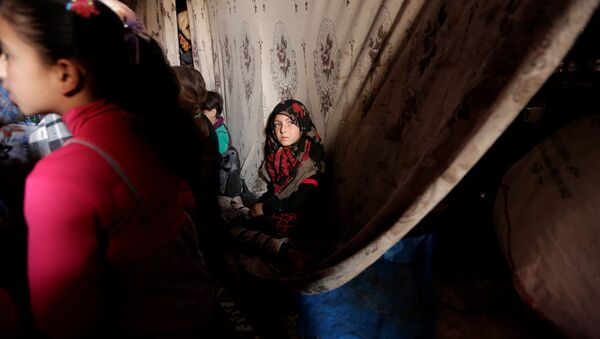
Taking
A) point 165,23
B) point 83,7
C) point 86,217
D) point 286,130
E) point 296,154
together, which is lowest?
point 296,154

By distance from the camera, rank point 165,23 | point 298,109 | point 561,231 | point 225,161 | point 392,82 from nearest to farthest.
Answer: point 561,231 < point 392,82 < point 298,109 < point 225,161 < point 165,23

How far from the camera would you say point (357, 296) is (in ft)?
4.41

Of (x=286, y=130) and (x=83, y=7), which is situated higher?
(x=83, y=7)

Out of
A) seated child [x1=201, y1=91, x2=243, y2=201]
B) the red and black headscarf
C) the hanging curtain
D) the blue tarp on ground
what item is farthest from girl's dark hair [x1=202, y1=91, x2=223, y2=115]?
the blue tarp on ground

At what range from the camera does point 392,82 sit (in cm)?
123

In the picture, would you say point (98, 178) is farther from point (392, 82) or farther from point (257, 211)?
point (257, 211)

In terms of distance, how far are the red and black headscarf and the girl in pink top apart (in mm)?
1238

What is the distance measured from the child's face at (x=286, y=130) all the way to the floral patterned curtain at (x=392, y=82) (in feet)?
0.57

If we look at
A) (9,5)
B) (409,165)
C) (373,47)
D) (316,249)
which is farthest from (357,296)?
(9,5)

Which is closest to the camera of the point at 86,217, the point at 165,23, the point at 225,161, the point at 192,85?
the point at 86,217

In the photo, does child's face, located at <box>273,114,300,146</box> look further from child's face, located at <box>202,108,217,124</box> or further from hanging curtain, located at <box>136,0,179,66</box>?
hanging curtain, located at <box>136,0,179,66</box>

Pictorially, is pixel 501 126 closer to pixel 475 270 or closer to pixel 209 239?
pixel 475 270

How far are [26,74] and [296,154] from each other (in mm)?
1499

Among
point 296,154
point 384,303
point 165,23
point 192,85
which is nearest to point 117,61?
point 384,303
